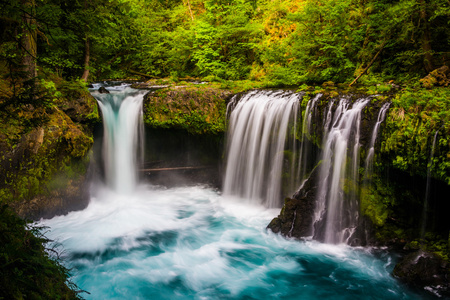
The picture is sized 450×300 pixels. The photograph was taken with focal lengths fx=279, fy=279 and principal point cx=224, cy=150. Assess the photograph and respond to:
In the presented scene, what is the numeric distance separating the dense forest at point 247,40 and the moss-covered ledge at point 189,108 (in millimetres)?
2571

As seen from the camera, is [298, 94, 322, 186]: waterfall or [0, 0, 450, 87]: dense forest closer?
[0, 0, 450, 87]: dense forest

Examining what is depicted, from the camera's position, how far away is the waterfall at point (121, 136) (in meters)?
10.6

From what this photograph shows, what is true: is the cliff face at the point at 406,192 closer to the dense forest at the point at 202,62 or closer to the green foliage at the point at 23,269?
the dense forest at the point at 202,62

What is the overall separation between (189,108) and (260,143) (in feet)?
10.3

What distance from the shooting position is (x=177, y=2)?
821 inches

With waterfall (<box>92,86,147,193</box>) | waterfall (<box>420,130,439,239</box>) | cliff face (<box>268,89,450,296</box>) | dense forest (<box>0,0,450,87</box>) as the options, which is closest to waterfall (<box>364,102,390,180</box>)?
cliff face (<box>268,89,450,296</box>)

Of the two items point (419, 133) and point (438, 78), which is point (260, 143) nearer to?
point (419, 133)

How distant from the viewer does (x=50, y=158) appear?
7.98 meters

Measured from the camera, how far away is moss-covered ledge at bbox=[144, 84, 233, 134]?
34.6 ft

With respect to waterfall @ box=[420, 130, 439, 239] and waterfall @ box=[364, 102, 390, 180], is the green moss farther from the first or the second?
waterfall @ box=[420, 130, 439, 239]

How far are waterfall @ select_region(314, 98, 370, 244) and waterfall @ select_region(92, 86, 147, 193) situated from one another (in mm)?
7186

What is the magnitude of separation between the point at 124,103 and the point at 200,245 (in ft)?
21.2

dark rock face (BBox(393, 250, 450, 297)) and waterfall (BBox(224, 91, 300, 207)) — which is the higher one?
waterfall (BBox(224, 91, 300, 207))

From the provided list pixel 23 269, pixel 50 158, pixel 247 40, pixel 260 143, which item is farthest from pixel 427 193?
pixel 247 40
